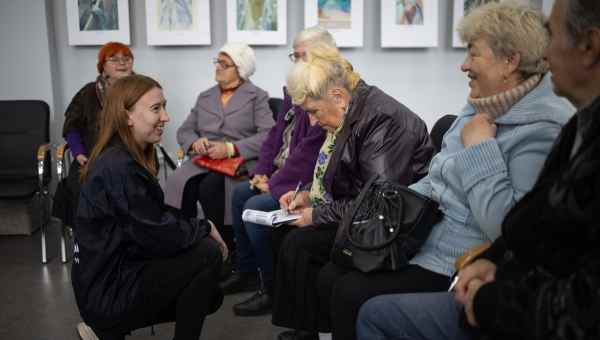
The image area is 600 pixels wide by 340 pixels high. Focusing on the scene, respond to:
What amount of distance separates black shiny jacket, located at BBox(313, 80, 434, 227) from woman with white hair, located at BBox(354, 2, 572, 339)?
0.35 m

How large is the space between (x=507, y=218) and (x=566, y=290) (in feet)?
0.82

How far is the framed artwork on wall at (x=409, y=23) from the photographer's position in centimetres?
445

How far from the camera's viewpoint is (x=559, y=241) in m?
1.19

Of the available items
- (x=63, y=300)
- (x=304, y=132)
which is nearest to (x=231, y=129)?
(x=304, y=132)

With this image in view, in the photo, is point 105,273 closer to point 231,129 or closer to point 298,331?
point 298,331

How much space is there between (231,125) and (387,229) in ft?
7.04

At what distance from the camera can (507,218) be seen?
Result: 1345 millimetres

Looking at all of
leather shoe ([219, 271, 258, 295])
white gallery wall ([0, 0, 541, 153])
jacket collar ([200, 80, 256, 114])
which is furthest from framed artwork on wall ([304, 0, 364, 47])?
leather shoe ([219, 271, 258, 295])

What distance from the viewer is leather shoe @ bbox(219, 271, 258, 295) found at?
340 centimetres

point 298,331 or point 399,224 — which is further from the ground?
point 399,224


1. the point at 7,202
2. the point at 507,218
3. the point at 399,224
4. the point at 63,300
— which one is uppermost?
the point at 507,218

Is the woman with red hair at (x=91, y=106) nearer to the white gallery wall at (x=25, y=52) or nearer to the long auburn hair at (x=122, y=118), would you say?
the white gallery wall at (x=25, y=52)

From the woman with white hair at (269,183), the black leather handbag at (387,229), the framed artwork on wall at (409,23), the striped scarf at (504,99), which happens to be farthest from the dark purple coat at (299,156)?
the framed artwork on wall at (409,23)

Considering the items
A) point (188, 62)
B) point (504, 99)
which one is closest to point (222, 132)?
point (188, 62)
